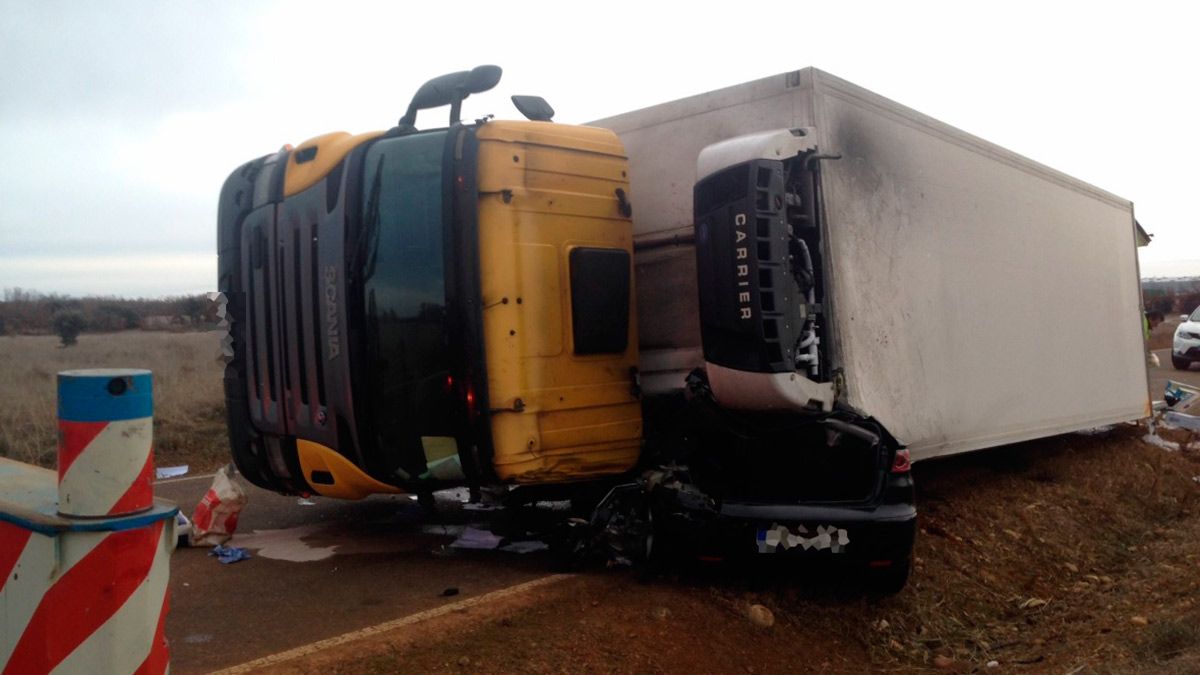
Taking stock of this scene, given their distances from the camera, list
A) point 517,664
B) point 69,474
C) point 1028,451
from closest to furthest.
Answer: point 69,474
point 517,664
point 1028,451

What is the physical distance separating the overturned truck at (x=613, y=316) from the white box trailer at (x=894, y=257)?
0.02 m

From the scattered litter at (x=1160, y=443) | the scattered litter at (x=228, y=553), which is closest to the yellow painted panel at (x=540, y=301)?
the scattered litter at (x=228, y=553)

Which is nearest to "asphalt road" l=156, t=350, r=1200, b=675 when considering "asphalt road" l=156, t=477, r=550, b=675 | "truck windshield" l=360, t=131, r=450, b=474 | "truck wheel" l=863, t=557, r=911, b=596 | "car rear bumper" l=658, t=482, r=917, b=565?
"asphalt road" l=156, t=477, r=550, b=675

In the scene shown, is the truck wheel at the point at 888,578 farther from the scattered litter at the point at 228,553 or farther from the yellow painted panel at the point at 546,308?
the scattered litter at the point at 228,553

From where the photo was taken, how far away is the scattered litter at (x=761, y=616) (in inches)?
187

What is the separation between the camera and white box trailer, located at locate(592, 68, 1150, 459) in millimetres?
5191

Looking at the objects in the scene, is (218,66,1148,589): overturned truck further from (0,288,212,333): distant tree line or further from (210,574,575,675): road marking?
(0,288,212,333): distant tree line

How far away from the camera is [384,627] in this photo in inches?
165

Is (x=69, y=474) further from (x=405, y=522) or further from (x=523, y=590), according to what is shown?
(x=405, y=522)

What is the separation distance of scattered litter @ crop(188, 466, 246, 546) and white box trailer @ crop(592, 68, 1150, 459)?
2.69 m

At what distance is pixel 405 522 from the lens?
6.88m

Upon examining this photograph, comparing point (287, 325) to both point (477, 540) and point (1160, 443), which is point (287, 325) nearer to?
point (477, 540)

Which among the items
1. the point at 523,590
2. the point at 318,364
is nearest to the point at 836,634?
the point at 523,590

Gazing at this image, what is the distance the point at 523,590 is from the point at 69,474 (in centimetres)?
264
